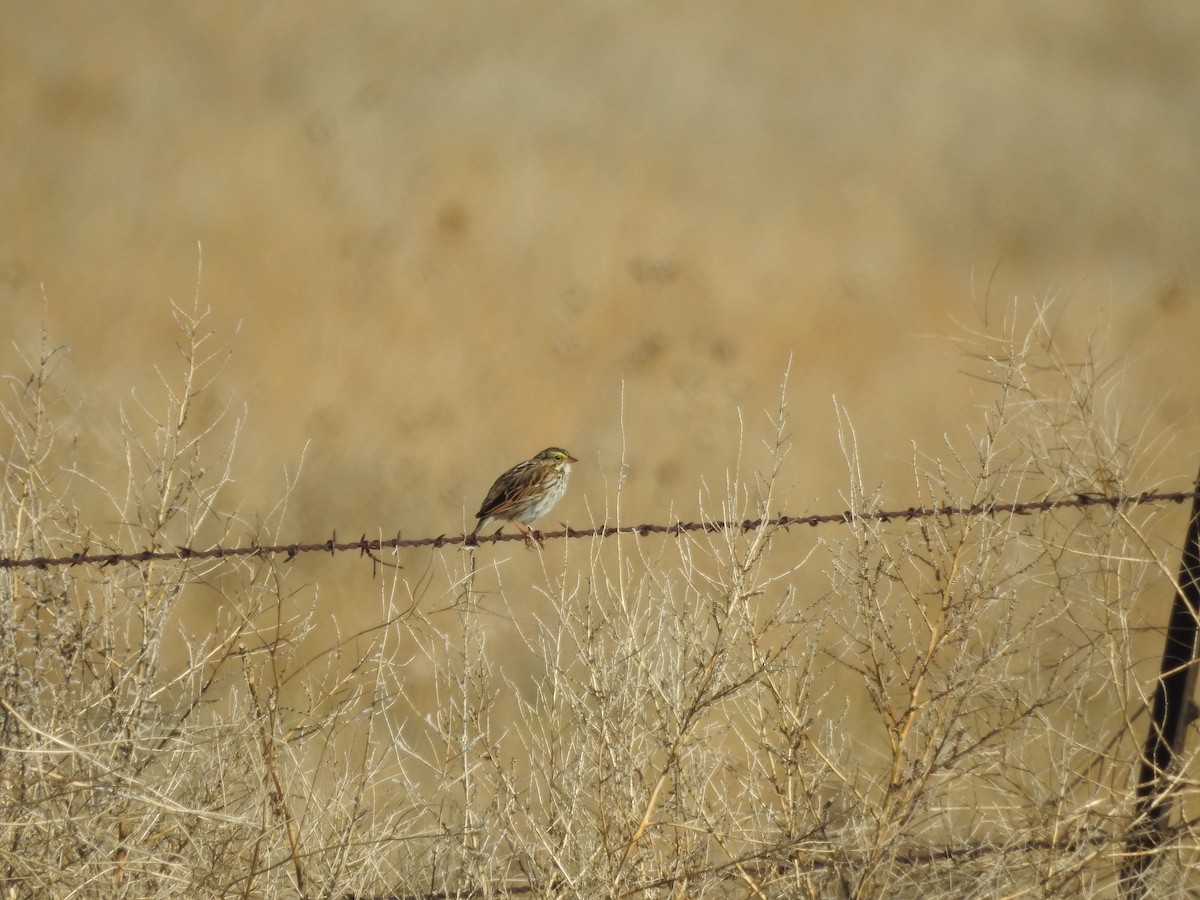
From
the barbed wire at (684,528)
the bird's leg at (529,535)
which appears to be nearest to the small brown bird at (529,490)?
the bird's leg at (529,535)

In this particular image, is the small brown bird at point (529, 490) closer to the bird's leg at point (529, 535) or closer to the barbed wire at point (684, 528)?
the bird's leg at point (529, 535)

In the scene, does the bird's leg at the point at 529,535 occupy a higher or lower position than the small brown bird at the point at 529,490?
lower

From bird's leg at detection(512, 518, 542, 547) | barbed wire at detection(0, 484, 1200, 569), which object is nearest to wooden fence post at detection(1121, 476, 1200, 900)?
barbed wire at detection(0, 484, 1200, 569)

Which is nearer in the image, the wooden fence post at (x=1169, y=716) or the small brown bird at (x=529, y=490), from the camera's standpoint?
the wooden fence post at (x=1169, y=716)

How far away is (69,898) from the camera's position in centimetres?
296

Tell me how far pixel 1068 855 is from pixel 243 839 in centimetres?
213

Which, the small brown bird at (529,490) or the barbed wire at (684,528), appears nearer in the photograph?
the barbed wire at (684,528)

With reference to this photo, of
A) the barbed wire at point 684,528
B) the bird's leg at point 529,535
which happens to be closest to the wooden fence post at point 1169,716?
the barbed wire at point 684,528

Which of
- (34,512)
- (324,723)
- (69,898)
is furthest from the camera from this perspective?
(34,512)

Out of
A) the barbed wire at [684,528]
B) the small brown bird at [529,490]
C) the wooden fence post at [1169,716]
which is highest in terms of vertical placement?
the small brown bird at [529,490]

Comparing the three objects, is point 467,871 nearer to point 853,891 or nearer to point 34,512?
point 853,891

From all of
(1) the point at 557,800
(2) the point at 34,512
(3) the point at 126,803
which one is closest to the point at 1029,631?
(1) the point at 557,800

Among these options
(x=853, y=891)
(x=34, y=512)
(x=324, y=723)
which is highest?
(x=34, y=512)

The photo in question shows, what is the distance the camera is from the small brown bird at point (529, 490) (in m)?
5.66
